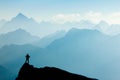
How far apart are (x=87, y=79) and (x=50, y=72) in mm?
4031

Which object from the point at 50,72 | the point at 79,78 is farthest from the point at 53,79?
the point at 79,78

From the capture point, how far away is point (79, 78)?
28484mm

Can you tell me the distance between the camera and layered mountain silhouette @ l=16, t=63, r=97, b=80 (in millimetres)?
28531

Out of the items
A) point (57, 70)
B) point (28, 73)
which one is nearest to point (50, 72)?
point (57, 70)

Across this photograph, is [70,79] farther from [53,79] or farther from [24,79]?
[24,79]

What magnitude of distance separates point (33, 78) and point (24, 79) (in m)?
1.26

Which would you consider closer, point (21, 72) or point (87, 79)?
point (87, 79)

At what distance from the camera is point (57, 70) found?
2898cm

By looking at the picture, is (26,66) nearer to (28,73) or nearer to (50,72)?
(28,73)

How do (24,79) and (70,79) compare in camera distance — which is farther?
(24,79)

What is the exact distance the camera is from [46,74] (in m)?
29.0

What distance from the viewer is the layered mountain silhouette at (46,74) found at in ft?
93.6

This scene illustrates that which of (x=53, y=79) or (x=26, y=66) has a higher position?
(x=26, y=66)

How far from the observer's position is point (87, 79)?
2858 cm
